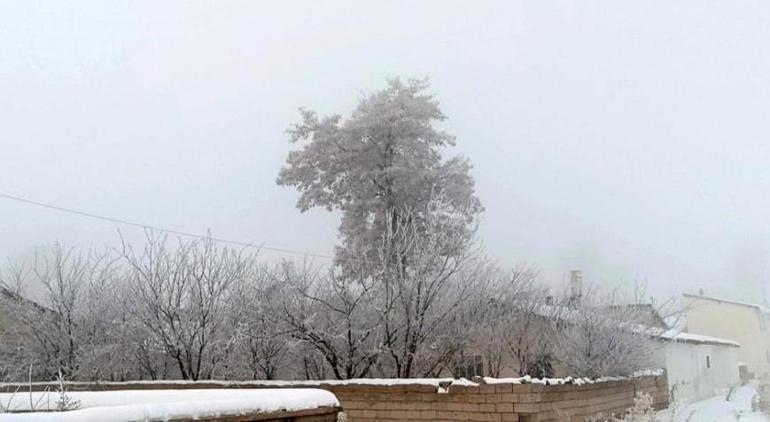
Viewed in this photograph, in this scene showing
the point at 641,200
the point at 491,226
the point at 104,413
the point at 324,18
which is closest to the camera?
the point at 104,413

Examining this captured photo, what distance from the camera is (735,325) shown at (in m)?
33.8

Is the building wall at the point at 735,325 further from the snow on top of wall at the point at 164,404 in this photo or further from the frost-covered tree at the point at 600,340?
the snow on top of wall at the point at 164,404

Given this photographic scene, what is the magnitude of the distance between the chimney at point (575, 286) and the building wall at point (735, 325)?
18.2 metres

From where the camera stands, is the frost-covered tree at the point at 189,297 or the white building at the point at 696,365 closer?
the frost-covered tree at the point at 189,297

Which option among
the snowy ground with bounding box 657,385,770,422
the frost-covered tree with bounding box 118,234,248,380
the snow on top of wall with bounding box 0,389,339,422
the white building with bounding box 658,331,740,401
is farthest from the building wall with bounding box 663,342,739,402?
the snow on top of wall with bounding box 0,389,339,422

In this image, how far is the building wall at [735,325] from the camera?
33.5 meters

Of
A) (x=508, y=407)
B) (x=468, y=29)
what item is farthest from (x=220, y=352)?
(x=468, y=29)

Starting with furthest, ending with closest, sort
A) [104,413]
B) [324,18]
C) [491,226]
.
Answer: [491,226], [324,18], [104,413]

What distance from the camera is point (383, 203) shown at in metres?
22.1

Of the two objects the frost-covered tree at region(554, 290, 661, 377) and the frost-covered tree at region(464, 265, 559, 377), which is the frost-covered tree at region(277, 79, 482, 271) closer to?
the frost-covered tree at region(464, 265, 559, 377)

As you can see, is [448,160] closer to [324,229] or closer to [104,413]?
[324,229]

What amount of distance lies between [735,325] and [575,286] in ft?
72.5

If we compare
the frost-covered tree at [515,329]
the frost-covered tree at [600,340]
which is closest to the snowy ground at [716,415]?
the frost-covered tree at [600,340]

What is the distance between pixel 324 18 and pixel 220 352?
15388 millimetres
